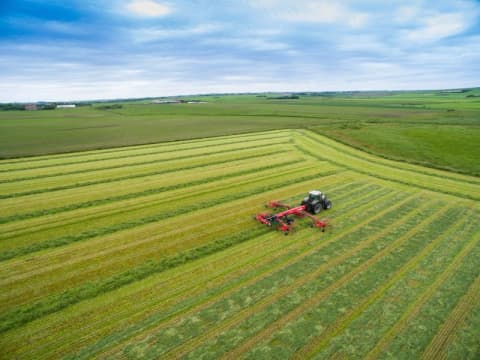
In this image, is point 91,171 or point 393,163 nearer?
point 91,171

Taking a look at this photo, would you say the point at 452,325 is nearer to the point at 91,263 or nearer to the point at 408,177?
the point at 91,263

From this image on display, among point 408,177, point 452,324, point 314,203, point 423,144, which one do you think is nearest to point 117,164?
point 314,203

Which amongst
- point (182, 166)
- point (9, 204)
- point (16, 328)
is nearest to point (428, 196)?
point (182, 166)

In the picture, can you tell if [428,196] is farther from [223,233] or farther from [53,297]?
[53,297]

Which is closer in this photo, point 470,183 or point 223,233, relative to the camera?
point 223,233

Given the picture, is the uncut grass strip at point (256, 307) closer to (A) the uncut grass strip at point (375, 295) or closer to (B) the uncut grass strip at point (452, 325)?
(A) the uncut grass strip at point (375, 295)

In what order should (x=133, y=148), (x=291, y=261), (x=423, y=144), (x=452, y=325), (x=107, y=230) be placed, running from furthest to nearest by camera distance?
(x=133, y=148) < (x=423, y=144) < (x=107, y=230) < (x=291, y=261) < (x=452, y=325)
